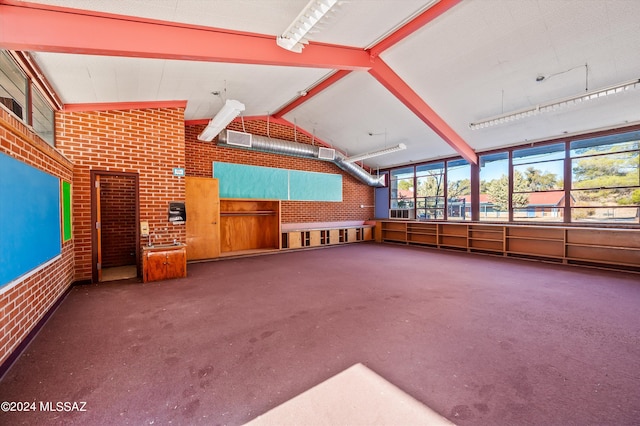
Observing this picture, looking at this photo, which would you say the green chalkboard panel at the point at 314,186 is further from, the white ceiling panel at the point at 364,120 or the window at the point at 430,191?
the window at the point at 430,191

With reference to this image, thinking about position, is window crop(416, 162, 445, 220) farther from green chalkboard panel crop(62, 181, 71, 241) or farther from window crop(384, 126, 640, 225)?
green chalkboard panel crop(62, 181, 71, 241)

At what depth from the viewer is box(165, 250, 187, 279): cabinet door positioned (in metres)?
4.73

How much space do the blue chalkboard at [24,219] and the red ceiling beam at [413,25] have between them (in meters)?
4.67

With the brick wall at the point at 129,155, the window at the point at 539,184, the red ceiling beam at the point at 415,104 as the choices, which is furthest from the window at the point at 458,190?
the brick wall at the point at 129,155

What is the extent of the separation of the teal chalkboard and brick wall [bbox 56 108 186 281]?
5.81 ft

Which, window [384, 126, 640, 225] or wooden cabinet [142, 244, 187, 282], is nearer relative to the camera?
wooden cabinet [142, 244, 187, 282]

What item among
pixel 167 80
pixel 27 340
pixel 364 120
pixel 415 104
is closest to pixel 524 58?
pixel 415 104

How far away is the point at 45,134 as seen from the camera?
3.95 m

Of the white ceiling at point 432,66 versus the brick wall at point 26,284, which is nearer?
the brick wall at point 26,284

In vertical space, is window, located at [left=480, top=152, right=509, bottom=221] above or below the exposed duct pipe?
below

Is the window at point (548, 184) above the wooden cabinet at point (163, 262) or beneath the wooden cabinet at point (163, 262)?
above

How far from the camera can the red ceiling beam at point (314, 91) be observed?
5.25 m

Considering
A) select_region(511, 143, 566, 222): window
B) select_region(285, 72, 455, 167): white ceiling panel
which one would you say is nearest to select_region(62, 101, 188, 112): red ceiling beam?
select_region(285, 72, 455, 167): white ceiling panel

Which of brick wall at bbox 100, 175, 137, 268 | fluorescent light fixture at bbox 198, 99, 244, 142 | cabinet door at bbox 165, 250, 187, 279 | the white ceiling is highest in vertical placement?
the white ceiling
